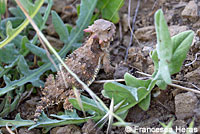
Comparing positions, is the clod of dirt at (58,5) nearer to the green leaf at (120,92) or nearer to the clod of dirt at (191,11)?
the clod of dirt at (191,11)

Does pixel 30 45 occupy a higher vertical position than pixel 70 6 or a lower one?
lower

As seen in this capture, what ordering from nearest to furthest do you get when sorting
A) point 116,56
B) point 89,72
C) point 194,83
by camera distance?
point 194,83, point 89,72, point 116,56

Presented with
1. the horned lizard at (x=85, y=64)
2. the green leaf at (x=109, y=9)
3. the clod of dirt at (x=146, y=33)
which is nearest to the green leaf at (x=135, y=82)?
the horned lizard at (x=85, y=64)

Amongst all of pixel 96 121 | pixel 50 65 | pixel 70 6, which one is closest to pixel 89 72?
pixel 50 65

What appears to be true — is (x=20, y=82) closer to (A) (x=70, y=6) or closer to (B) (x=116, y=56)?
(B) (x=116, y=56)

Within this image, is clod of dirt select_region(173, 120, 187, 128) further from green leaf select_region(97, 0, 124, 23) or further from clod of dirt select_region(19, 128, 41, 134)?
green leaf select_region(97, 0, 124, 23)

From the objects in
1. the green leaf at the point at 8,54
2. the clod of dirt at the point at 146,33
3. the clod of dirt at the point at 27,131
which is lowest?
the clod of dirt at the point at 27,131
